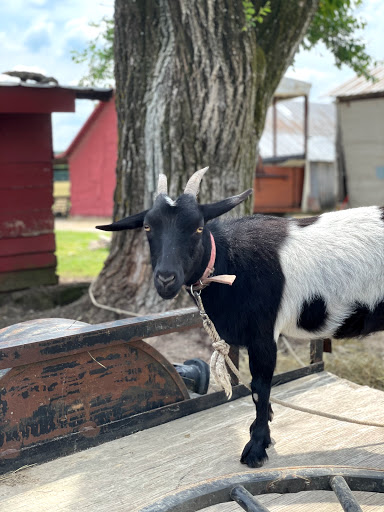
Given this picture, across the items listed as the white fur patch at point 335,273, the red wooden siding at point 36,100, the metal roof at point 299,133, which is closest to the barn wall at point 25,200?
the red wooden siding at point 36,100

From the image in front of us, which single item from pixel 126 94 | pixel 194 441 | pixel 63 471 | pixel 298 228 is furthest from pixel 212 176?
pixel 63 471

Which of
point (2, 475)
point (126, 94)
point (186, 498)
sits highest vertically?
point (126, 94)

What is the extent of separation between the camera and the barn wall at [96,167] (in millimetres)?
19828

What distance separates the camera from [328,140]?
26266 mm

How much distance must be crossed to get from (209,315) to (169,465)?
766 mm

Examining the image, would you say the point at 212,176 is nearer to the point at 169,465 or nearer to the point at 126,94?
the point at 126,94

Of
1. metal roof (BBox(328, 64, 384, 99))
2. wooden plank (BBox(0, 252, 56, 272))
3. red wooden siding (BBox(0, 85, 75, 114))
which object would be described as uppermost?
metal roof (BBox(328, 64, 384, 99))

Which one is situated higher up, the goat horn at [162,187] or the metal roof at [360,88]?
the metal roof at [360,88]

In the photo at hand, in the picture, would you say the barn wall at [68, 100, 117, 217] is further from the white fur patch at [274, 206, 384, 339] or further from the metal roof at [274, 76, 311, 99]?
the white fur patch at [274, 206, 384, 339]

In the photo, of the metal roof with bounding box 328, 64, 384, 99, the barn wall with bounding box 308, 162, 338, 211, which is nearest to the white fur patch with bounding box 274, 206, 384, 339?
the metal roof with bounding box 328, 64, 384, 99

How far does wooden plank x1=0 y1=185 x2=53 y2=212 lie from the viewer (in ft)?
23.3

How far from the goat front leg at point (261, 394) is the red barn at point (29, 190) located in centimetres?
486

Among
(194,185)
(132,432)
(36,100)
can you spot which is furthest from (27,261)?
(194,185)

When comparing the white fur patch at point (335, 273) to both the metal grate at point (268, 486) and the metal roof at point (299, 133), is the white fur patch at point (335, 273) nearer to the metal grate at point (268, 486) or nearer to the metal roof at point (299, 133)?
the metal grate at point (268, 486)
